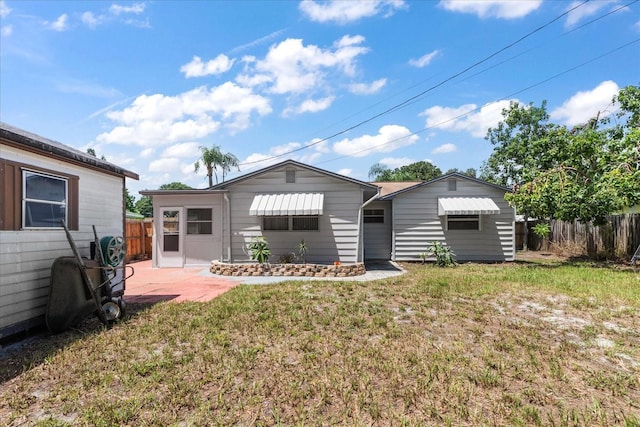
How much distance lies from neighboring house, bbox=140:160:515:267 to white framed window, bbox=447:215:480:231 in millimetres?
37

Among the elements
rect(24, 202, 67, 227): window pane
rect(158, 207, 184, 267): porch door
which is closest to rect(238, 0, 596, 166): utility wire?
rect(158, 207, 184, 267): porch door

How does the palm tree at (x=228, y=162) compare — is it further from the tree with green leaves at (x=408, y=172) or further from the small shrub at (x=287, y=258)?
the tree with green leaves at (x=408, y=172)

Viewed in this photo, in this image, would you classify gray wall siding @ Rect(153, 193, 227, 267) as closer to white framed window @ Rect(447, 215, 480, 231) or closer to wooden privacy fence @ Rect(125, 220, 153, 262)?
wooden privacy fence @ Rect(125, 220, 153, 262)

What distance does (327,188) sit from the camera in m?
11.2

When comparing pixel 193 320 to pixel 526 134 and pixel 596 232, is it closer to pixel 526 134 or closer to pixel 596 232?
pixel 596 232

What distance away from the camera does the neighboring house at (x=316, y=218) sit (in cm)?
1109

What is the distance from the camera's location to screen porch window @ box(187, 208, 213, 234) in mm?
11805

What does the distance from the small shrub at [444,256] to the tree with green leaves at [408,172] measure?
3241 cm

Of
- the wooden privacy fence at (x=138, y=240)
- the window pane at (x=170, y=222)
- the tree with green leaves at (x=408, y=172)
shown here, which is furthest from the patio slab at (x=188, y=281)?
the tree with green leaves at (x=408, y=172)

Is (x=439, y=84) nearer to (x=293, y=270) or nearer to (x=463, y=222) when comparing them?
(x=463, y=222)

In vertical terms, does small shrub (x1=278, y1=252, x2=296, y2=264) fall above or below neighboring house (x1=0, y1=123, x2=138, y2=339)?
below

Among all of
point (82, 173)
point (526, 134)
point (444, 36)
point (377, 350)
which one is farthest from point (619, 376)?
point (526, 134)

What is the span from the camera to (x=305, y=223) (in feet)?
37.2

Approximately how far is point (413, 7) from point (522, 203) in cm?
803
